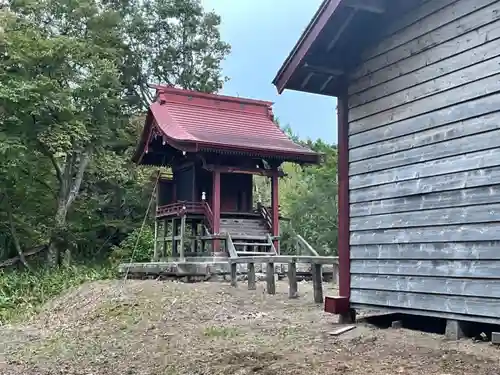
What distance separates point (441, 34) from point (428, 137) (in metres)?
1.13

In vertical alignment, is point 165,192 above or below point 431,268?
above

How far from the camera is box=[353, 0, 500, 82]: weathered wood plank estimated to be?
5.77 metres

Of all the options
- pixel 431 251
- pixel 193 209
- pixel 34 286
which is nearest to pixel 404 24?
pixel 431 251

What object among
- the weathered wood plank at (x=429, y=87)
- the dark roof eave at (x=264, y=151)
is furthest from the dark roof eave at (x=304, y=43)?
the dark roof eave at (x=264, y=151)

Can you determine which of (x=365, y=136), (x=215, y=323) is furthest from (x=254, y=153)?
(x=365, y=136)

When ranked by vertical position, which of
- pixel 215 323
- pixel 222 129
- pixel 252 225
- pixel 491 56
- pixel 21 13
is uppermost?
pixel 21 13

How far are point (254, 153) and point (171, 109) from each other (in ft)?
11.3

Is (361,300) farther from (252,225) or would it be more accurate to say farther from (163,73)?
(163,73)

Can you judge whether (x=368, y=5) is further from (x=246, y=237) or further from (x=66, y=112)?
(x=66, y=112)

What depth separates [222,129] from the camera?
18000 mm

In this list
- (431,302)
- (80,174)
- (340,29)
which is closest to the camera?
(431,302)

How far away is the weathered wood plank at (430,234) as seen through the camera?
5625mm

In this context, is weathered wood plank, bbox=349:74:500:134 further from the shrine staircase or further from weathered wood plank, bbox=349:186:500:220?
the shrine staircase

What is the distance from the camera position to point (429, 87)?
21.0ft
